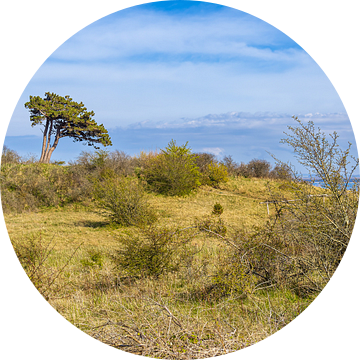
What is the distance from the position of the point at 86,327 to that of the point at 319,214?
14.5 ft

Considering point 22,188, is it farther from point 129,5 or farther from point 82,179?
point 129,5

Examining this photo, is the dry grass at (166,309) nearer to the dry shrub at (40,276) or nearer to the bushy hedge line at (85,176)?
the dry shrub at (40,276)

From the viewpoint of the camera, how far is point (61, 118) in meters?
29.0

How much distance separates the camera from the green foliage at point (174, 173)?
21.5m

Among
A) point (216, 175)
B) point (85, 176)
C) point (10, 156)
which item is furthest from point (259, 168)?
point (10, 156)

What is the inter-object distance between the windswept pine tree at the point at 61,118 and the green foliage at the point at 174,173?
32.7ft

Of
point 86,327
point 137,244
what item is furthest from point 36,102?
point 86,327

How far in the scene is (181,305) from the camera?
4.81 meters

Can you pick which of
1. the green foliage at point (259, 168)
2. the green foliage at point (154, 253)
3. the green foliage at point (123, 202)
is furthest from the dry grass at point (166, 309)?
the green foliage at point (259, 168)

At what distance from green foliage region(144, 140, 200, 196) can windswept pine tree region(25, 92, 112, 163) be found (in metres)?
9.95

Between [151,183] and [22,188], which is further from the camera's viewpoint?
[151,183]

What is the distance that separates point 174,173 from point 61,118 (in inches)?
588

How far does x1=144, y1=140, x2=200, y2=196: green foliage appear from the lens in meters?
21.5

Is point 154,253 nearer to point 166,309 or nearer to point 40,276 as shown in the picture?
point 40,276
